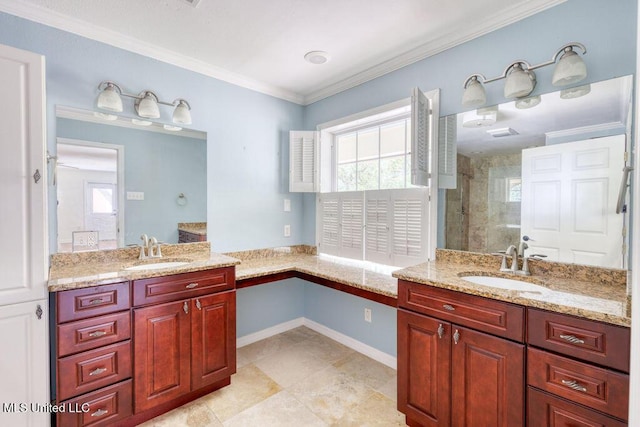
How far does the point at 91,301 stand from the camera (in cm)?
161

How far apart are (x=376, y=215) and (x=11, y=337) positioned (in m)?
2.40

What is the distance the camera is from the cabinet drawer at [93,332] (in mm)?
1538

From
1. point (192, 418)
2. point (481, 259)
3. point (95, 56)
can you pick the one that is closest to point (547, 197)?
point (481, 259)

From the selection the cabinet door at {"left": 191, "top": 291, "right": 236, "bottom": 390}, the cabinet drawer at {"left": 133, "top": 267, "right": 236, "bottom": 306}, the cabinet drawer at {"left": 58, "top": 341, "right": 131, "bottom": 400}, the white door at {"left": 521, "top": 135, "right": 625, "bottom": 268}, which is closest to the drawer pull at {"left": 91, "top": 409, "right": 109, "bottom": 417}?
the cabinet drawer at {"left": 58, "top": 341, "right": 131, "bottom": 400}

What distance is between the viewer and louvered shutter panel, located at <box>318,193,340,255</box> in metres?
2.97

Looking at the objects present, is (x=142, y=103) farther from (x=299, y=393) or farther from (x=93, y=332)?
(x=299, y=393)

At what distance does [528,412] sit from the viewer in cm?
131

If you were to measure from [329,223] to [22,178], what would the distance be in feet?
7.33

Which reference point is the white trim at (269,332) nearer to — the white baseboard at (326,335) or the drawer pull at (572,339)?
the white baseboard at (326,335)

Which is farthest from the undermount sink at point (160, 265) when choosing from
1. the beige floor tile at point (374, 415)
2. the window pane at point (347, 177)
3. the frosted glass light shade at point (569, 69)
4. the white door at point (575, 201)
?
the frosted glass light shade at point (569, 69)

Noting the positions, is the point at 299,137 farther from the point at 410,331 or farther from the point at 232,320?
the point at 410,331

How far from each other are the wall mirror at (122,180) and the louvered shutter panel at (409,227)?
1.65 meters

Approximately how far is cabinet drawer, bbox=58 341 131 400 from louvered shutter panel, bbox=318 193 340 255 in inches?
71.7

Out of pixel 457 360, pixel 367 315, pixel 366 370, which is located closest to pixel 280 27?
pixel 457 360
